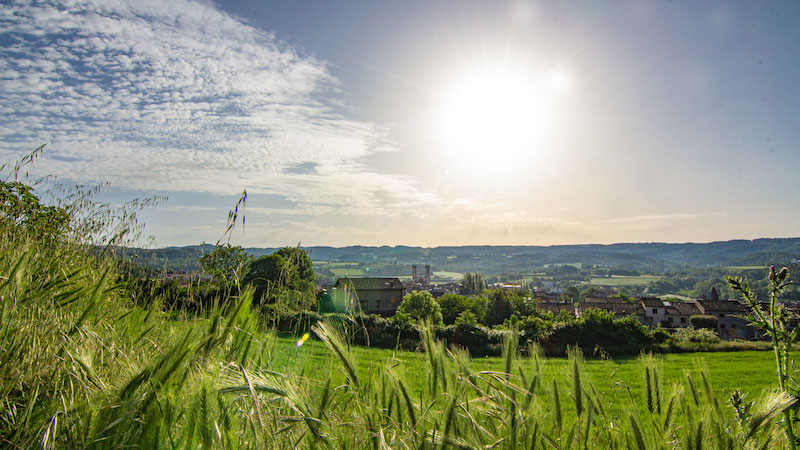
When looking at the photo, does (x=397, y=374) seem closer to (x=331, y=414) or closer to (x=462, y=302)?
(x=331, y=414)

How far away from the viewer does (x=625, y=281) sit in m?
160

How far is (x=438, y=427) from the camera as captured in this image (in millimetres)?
1495

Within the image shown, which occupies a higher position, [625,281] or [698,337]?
[698,337]

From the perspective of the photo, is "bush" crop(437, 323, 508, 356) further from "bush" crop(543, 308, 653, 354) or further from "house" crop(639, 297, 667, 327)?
"house" crop(639, 297, 667, 327)

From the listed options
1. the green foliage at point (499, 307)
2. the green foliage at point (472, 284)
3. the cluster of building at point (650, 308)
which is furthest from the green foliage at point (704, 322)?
the green foliage at point (472, 284)

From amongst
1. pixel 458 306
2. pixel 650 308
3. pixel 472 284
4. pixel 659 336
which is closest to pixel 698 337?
pixel 659 336

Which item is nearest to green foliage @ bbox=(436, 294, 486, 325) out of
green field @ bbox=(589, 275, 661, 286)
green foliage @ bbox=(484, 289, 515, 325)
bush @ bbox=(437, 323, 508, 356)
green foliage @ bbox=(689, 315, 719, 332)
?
green foliage @ bbox=(484, 289, 515, 325)

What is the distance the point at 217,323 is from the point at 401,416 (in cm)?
87

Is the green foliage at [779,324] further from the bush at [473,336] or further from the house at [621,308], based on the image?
the house at [621,308]

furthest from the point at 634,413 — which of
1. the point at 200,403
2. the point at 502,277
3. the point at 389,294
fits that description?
the point at 502,277

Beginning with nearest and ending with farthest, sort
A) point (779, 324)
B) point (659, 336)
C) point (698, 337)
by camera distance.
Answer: point (779, 324) < point (659, 336) < point (698, 337)

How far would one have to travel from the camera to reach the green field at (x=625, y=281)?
152 m

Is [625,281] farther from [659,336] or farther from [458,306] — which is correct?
[659,336]

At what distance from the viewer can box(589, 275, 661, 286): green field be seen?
15241 centimetres
